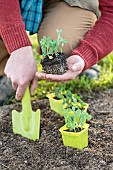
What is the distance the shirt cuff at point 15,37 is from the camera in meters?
2.04

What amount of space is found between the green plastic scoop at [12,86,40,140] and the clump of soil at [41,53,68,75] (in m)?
0.16

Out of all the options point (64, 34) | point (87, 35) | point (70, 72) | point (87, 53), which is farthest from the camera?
point (64, 34)

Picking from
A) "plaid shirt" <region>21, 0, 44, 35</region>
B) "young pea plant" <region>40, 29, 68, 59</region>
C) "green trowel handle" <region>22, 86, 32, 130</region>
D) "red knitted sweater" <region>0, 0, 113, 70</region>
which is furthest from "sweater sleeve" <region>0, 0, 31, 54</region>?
"plaid shirt" <region>21, 0, 44, 35</region>

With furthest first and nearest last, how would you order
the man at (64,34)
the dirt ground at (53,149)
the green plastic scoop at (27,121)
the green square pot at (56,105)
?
the green square pot at (56,105), the green plastic scoop at (27,121), the man at (64,34), the dirt ground at (53,149)

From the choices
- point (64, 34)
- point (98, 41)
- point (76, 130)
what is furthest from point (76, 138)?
point (64, 34)

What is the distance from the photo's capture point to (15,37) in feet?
6.73

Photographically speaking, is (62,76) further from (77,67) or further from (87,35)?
(87,35)

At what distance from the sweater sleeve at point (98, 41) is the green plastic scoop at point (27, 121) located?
0.34m

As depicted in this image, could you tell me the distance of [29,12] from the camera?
2.48 m

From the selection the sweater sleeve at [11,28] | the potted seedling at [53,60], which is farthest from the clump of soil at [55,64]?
the sweater sleeve at [11,28]

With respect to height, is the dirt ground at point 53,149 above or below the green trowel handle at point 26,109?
below

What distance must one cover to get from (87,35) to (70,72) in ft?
1.04

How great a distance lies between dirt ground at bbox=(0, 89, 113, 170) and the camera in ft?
6.24

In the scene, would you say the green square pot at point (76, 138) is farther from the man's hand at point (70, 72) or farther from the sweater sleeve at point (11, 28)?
the sweater sleeve at point (11, 28)
